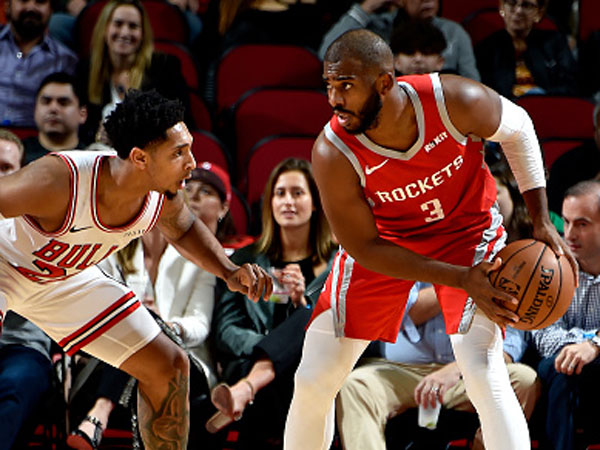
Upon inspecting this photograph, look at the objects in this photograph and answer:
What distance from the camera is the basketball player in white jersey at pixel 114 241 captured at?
2.97 m

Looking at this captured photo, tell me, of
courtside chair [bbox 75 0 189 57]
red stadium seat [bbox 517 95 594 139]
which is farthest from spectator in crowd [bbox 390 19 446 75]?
courtside chair [bbox 75 0 189 57]

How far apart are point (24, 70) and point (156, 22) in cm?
111

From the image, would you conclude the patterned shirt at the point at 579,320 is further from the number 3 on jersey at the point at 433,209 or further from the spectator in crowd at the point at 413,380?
the number 3 on jersey at the point at 433,209

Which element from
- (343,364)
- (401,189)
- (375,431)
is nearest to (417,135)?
(401,189)

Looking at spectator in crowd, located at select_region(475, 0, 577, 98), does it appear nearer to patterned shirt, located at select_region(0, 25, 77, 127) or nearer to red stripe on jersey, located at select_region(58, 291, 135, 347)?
patterned shirt, located at select_region(0, 25, 77, 127)

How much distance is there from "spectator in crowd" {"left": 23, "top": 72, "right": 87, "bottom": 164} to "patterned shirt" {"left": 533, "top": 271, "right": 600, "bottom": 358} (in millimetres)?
2796

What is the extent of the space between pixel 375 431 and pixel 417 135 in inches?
52.1

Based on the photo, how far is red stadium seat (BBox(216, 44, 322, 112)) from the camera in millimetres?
5805

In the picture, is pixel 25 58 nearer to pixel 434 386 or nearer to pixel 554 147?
pixel 554 147

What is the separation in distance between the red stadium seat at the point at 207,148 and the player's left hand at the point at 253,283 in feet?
6.95

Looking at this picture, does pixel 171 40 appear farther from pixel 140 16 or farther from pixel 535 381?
pixel 535 381

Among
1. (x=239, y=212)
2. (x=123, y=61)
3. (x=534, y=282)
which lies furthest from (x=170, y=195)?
(x=123, y=61)

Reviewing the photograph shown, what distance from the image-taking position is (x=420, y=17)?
576cm

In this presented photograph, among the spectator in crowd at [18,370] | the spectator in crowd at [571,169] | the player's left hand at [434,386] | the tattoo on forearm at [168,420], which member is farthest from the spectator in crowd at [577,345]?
the spectator in crowd at [18,370]
